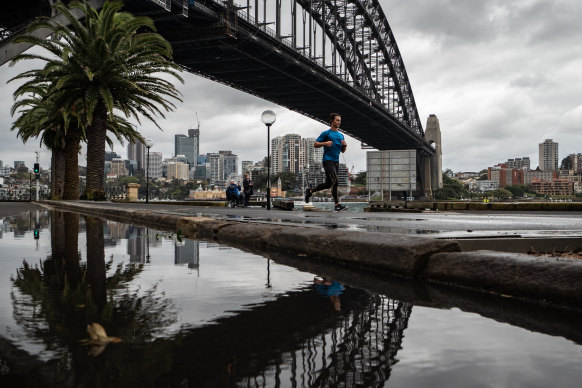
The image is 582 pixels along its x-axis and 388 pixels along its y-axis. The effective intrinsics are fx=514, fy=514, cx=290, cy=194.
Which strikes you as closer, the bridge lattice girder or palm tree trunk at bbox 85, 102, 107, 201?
palm tree trunk at bbox 85, 102, 107, 201

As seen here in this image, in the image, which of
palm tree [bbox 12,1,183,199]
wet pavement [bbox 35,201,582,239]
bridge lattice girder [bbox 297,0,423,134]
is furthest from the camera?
bridge lattice girder [bbox 297,0,423,134]

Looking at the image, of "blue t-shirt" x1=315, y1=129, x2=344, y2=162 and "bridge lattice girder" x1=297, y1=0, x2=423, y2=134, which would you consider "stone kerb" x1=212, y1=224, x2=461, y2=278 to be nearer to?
"blue t-shirt" x1=315, y1=129, x2=344, y2=162

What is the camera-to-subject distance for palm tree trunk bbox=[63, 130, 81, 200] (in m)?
27.9

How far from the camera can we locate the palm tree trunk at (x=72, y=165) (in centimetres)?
2788

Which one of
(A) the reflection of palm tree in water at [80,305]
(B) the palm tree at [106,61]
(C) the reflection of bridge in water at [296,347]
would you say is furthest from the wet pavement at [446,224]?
(B) the palm tree at [106,61]

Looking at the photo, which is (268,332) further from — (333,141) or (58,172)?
(58,172)

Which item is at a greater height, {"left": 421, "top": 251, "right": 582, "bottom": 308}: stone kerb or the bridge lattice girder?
the bridge lattice girder

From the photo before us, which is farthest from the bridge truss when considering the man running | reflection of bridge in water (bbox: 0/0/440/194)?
the man running

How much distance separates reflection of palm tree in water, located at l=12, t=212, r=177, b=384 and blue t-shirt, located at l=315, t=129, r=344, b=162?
658 centimetres

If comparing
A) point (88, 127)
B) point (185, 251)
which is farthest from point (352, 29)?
point (185, 251)

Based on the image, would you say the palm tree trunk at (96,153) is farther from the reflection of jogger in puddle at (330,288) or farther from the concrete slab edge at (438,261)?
the reflection of jogger in puddle at (330,288)

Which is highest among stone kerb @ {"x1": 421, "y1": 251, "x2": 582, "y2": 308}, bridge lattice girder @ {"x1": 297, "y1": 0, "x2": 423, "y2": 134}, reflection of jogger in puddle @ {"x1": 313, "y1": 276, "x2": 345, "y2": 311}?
bridge lattice girder @ {"x1": 297, "y1": 0, "x2": 423, "y2": 134}

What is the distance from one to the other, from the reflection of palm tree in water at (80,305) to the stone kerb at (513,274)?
1877 mm

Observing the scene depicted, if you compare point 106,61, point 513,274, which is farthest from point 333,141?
point 106,61
